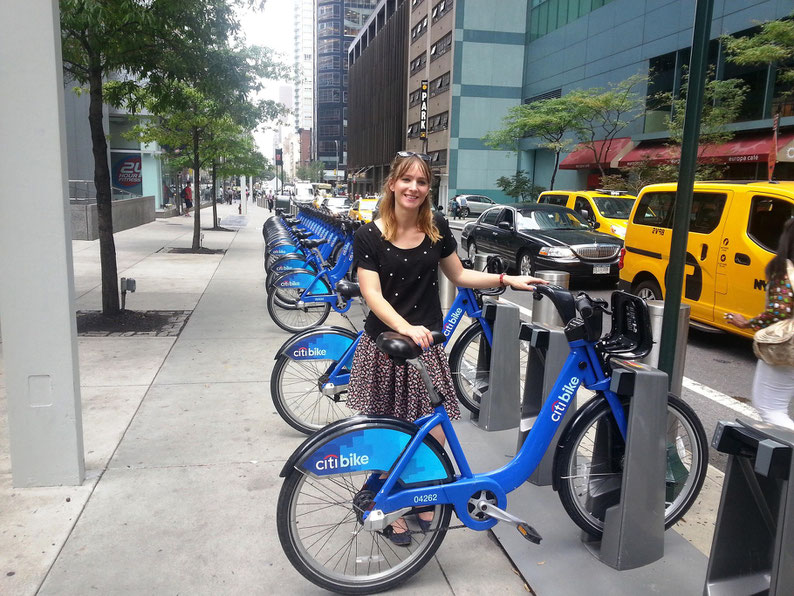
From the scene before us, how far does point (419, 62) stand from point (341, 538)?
6223 cm

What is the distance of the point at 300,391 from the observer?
4.82 metres

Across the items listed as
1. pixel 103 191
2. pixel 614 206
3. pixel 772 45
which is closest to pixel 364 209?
pixel 614 206

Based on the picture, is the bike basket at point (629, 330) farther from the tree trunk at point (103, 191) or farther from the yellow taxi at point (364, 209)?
the yellow taxi at point (364, 209)

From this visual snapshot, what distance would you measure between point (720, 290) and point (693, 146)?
4.29m

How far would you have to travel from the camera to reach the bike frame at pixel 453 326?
4527 millimetres

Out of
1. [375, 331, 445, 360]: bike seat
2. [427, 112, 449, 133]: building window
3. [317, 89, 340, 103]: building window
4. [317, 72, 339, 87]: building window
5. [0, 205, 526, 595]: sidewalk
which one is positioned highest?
[317, 72, 339, 87]: building window

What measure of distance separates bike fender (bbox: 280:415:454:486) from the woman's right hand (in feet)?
1.19

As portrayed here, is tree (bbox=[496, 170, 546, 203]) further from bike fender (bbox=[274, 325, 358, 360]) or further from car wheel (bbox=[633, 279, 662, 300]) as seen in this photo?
bike fender (bbox=[274, 325, 358, 360])

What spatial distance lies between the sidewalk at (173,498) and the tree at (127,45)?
1.72m

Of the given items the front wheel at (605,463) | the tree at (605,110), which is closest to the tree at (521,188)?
the tree at (605,110)

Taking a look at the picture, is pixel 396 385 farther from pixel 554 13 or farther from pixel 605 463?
pixel 554 13

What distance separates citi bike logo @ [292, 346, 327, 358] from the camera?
455 cm

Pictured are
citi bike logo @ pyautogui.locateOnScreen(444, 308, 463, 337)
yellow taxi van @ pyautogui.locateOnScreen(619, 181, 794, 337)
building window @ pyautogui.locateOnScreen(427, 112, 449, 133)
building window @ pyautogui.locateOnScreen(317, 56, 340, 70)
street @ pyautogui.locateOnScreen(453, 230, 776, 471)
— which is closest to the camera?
citi bike logo @ pyautogui.locateOnScreen(444, 308, 463, 337)

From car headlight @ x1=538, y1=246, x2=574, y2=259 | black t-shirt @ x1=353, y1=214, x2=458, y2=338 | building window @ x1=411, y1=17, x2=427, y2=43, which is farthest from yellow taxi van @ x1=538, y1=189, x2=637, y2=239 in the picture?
building window @ x1=411, y1=17, x2=427, y2=43
